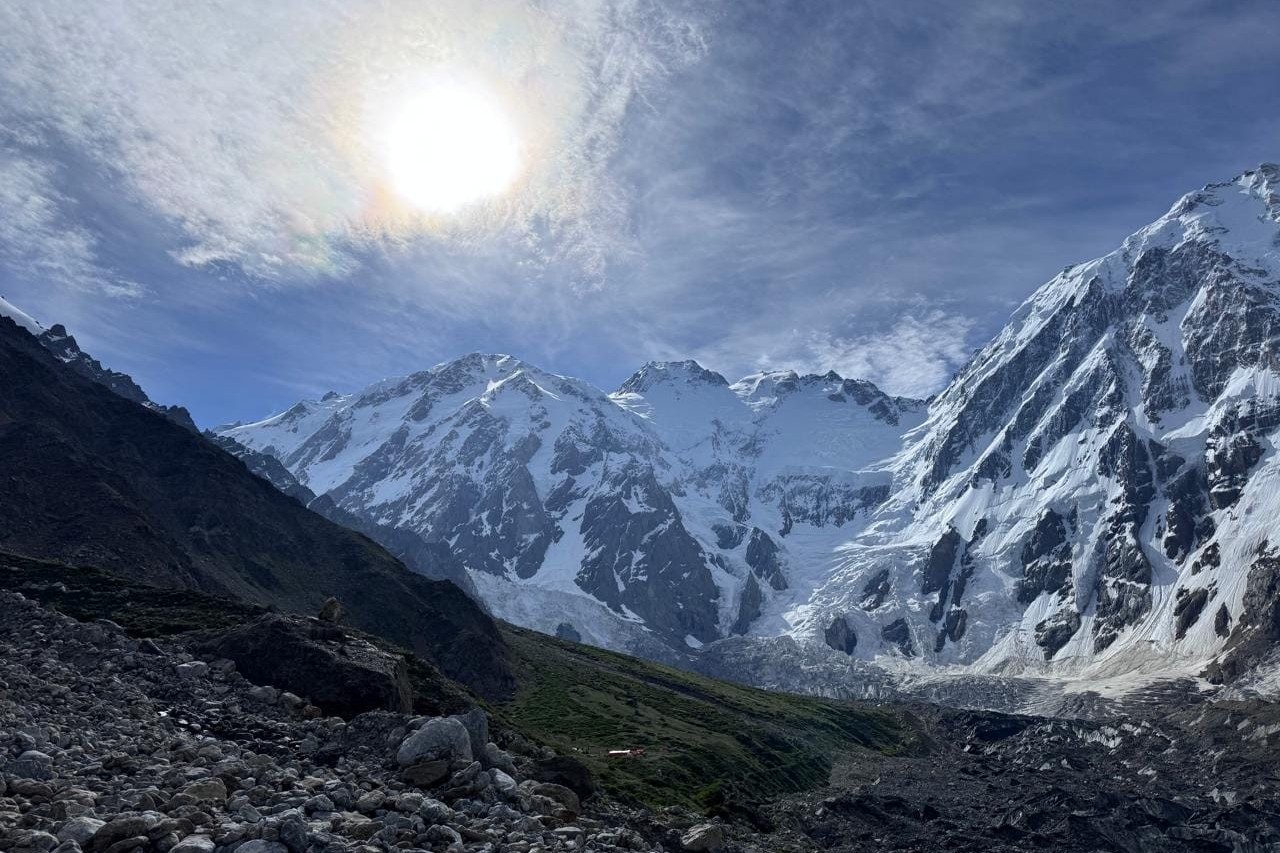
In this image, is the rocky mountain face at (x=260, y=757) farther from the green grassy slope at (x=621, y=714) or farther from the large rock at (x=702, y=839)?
the green grassy slope at (x=621, y=714)

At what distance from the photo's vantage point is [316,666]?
4212 cm

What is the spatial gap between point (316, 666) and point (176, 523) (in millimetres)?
121875

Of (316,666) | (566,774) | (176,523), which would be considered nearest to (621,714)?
(176,523)

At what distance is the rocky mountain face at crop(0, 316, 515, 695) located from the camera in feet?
374

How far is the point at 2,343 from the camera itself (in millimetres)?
149125

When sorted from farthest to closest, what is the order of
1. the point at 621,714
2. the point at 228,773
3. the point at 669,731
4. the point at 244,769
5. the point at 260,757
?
the point at 621,714
the point at 669,731
the point at 260,757
the point at 244,769
the point at 228,773

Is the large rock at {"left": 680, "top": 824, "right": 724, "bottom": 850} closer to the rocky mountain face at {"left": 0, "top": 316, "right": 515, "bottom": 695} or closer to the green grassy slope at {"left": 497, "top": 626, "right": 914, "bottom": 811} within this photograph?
the green grassy slope at {"left": 497, "top": 626, "right": 914, "bottom": 811}

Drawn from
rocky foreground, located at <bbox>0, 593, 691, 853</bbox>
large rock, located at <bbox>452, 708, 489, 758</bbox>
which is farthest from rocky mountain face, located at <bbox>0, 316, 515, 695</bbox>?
large rock, located at <bbox>452, 708, 489, 758</bbox>

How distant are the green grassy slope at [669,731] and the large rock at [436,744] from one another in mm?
35702

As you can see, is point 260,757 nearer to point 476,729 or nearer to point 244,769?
point 244,769

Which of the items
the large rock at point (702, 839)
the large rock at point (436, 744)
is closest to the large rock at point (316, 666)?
the large rock at point (436, 744)

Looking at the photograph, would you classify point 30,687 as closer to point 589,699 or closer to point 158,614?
point 158,614

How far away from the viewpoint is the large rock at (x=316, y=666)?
133 ft

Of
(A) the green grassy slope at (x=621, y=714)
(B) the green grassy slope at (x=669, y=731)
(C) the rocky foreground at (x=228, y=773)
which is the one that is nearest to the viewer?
(C) the rocky foreground at (x=228, y=773)
